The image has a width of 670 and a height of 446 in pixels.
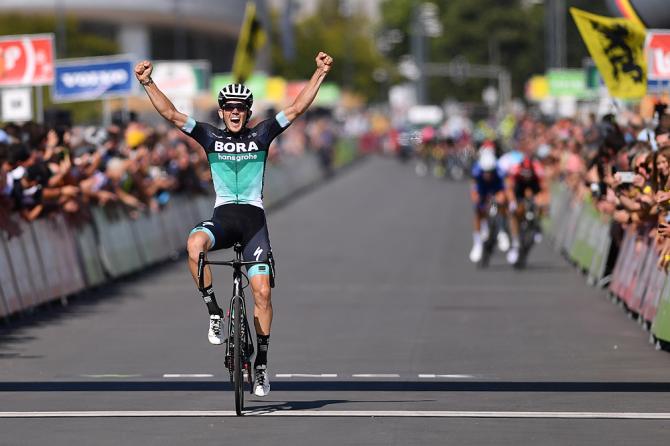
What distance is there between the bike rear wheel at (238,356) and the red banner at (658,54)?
422 inches

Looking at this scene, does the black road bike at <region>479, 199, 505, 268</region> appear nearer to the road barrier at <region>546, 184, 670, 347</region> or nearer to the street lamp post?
the road barrier at <region>546, 184, 670, 347</region>

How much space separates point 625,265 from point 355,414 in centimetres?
813

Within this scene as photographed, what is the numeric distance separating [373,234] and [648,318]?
54.3 feet

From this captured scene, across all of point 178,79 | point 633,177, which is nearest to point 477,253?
point 633,177

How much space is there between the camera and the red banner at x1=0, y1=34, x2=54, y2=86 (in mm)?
24531

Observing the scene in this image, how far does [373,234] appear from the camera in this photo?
107 ft

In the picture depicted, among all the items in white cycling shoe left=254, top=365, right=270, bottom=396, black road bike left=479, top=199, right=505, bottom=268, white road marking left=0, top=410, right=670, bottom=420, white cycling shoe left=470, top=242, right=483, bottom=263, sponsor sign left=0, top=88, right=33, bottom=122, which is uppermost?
sponsor sign left=0, top=88, right=33, bottom=122

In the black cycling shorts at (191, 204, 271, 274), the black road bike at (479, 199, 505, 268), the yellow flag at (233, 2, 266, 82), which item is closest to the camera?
the black cycling shorts at (191, 204, 271, 274)

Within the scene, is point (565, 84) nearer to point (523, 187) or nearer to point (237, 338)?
point (523, 187)

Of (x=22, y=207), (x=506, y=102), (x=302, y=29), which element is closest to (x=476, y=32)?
(x=302, y=29)

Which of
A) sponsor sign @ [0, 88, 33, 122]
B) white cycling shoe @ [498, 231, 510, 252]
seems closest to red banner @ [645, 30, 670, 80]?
white cycling shoe @ [498, 231, 510, 252]

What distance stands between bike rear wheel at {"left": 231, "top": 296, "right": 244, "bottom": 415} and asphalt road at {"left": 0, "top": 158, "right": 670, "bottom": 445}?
144 mm

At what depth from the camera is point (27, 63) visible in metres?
24.7

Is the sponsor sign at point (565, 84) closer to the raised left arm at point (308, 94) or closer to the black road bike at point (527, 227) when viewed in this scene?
the black road bike at point (527, 227)
